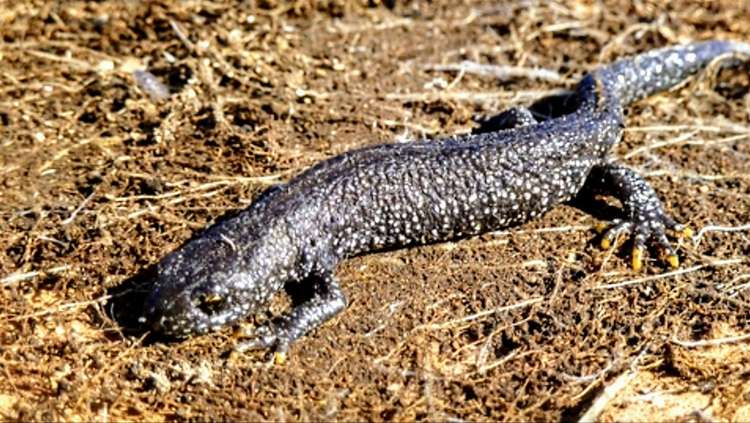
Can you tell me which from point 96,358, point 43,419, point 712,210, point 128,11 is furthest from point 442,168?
point 128,11

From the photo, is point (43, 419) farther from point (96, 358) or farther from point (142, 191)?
point (142, 191)

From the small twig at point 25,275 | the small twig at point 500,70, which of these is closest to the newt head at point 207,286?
the small twig at point 25,275

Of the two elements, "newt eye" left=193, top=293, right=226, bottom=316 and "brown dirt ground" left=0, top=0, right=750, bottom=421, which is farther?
"newt eye" left=193, top=293, right=226, bottom=316

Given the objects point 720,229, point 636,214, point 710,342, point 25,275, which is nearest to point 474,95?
point 636,214

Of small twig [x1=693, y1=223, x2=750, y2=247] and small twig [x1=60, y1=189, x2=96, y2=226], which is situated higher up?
small twig [x1=693, y1=223, x2=750, y2=247]

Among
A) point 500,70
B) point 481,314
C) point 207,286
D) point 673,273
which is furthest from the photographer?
point 500,70

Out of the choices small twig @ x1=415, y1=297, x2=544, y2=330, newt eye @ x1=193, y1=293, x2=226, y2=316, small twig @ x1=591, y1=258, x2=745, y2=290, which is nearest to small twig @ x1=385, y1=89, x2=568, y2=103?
small twig @ x1=591, y1=258, x2=745, y2=290

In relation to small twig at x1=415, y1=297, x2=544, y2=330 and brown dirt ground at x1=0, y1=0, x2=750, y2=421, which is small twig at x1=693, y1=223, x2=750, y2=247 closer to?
brown dirt ground at x1=0, y1=0, x2=750, y2=421

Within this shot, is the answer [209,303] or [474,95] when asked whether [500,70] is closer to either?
[474,95]

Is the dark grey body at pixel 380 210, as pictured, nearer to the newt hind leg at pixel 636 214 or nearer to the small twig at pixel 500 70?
the newt hind leg at pixel 636 214
